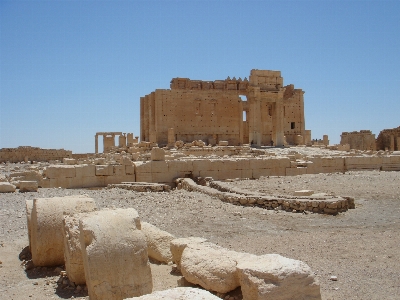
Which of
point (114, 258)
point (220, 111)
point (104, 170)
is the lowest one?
point (114, 258)

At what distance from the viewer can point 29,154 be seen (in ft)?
123

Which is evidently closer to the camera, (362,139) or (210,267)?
(210,267)

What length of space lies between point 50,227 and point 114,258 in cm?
170

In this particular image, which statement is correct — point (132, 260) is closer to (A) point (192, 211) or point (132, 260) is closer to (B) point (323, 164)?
(A) point (192, 211)

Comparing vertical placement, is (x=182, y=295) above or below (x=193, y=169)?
below

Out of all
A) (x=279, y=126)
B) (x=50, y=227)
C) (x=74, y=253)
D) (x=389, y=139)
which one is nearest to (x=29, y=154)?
(x=279, y=126)

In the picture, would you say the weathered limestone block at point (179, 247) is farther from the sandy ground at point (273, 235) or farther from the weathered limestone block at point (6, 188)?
the weathered limestone block at point (6, 188)

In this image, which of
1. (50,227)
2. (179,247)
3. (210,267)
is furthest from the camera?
(50,227)

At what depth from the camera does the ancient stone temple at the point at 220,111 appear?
2970cm

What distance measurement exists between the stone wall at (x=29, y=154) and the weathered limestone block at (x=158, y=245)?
33544 millimetres

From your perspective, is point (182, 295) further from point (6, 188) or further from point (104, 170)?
point (104, 170)

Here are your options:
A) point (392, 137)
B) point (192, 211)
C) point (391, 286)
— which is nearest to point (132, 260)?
point (391, 286)

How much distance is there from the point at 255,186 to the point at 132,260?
9873 mm

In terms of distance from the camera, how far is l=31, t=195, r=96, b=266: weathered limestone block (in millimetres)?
5188
